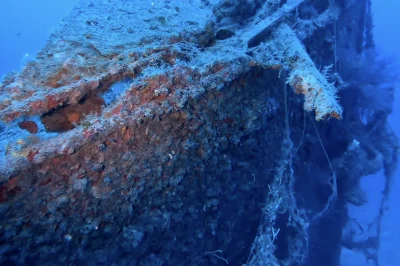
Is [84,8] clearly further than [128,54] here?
Yes

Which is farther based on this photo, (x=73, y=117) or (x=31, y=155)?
(x=73, y=117)

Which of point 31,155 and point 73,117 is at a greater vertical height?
point 73,117

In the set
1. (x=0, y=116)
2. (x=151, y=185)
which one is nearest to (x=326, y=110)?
(x=151, y=185)

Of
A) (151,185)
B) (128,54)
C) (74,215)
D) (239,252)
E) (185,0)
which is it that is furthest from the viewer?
(185,0)

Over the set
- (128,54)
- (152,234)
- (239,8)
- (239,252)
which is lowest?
(239,252)

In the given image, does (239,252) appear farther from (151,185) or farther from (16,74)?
(16,74)

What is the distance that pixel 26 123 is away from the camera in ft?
6.27

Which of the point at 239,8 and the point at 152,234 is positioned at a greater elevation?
the point at 239,8

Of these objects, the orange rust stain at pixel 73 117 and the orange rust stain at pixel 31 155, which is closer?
the orange rust stain at pixel 31 155

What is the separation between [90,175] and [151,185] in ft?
1.45

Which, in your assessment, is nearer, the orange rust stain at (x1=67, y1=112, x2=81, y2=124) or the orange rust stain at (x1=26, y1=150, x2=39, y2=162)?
the orange rust stain at (x1=26, y1=150, x2=39, y2=162)

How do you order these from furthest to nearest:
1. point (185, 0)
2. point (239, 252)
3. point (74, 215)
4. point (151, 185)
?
point (185, 0), point (239, 252), point (151, 185), point (74, 215)

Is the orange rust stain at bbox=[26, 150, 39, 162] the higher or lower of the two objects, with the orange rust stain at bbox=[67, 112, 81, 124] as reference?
lower

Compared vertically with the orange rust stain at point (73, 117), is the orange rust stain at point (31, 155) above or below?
below
